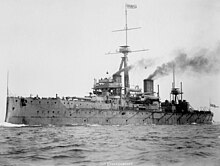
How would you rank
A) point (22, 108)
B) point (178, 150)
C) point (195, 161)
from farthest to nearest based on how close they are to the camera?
point (22, 108), point (178, 150), point (195, 161)

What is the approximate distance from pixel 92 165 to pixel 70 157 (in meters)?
1.59

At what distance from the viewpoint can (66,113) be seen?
38781 millimetres

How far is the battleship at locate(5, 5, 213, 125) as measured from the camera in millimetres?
37250

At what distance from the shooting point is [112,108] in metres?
44.5

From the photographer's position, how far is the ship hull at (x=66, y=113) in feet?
122

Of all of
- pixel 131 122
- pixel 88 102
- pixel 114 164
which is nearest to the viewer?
pixel 114 164

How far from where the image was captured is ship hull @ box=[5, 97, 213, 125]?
37.1 metres

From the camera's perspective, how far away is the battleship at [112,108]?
37250 millimetres

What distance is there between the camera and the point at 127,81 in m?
53.6

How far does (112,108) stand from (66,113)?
746cm

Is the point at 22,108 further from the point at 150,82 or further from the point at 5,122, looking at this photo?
the point at 150,82

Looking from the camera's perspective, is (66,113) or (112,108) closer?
(66,113)

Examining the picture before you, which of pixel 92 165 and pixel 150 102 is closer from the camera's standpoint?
pixel 92 165

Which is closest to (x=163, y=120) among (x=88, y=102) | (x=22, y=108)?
(x=88, y=102)
